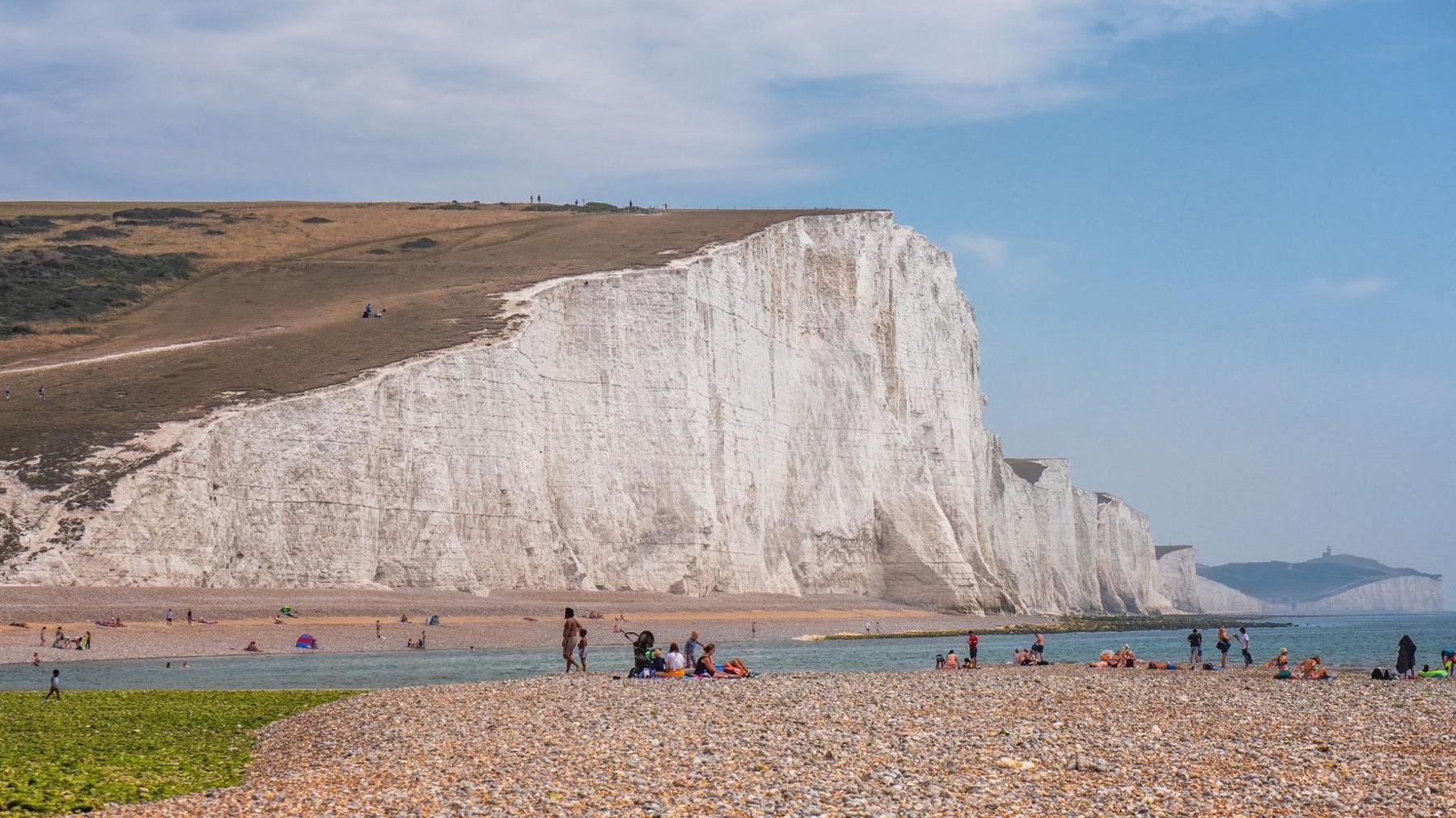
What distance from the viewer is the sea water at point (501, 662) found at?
28.7 metres

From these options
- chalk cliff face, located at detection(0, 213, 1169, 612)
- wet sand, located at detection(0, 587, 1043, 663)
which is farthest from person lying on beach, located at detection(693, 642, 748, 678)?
chalk cliff face, located at detection(0, 213, 1169, 612)

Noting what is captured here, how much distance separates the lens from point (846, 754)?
14836 millimetres

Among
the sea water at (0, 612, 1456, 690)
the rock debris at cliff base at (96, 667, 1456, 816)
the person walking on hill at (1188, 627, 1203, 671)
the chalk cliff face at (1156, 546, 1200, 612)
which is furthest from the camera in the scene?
the chalk cliff face at (1156, 546, 1200, 612)

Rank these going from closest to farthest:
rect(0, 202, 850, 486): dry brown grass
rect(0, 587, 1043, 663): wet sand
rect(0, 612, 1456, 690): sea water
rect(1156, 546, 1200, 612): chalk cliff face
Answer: rect(0, 612, 1456, 690): sea water → rect(0, 587, 1043, 663): wet sand → rect(0, 202, 850, 486): dry brown grass → rect(1156, 546, 1200, 612): chalk cliff face

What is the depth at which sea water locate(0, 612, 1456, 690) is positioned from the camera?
94.3ft

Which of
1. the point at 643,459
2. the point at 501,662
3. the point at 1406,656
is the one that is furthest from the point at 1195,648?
the point at 643,459

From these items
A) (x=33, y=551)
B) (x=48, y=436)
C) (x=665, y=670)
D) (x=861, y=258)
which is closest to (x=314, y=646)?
(x=33, y=551)

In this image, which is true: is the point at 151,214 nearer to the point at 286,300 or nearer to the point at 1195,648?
the point at 286,300

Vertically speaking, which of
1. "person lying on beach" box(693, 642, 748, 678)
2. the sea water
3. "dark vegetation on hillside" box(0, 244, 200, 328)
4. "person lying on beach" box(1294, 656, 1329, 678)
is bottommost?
the sea water

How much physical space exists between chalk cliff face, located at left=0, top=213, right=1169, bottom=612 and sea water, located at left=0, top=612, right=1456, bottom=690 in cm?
829

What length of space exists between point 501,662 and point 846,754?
73.5 ft

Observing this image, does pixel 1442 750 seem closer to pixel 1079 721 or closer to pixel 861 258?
pixel 1079 721

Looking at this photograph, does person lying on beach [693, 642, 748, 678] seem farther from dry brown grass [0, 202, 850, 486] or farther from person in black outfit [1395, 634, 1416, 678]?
dry brown grass [0, 202, 850, 486]

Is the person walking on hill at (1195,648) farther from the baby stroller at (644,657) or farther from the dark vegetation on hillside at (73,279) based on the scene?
the dark vegetation on hillside at (73,279)
